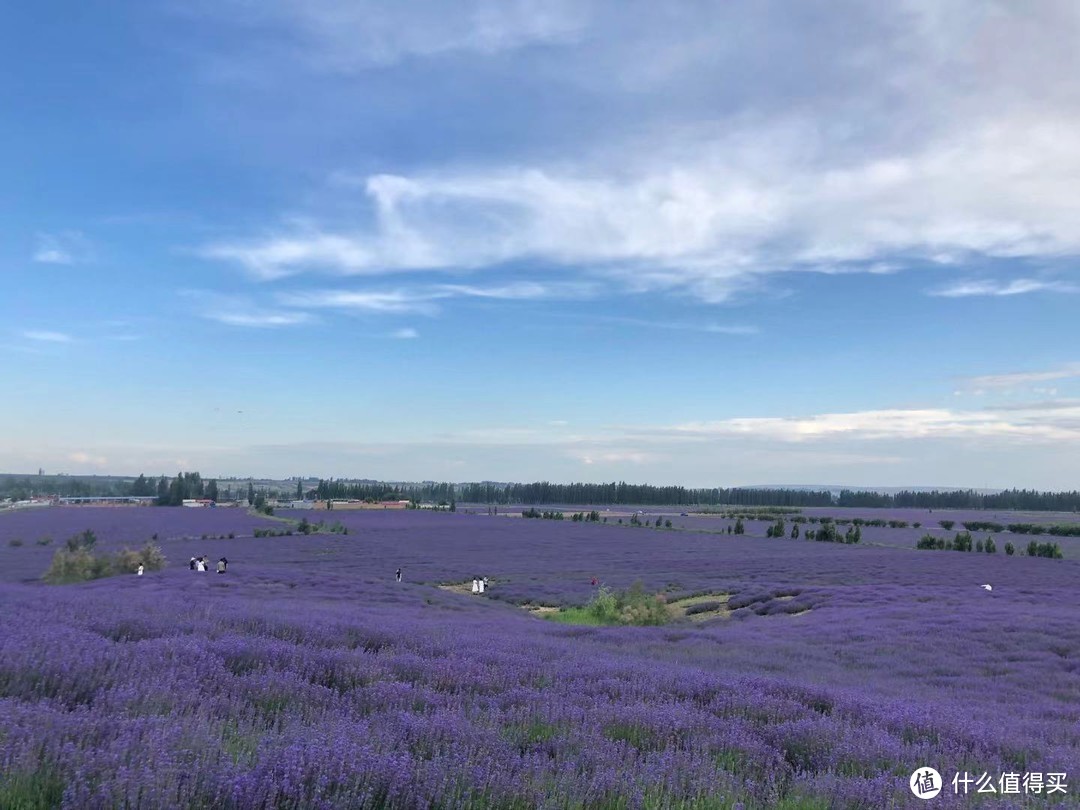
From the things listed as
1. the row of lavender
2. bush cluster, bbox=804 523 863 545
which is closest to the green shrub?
the row of lavender

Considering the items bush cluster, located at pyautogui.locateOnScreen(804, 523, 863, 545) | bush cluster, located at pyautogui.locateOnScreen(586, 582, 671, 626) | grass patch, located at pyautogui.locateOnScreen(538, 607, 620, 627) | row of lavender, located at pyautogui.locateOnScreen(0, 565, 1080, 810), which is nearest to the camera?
row of lavender, located at pyautogui.locateOnScreen(0, 565, 1080, 810)

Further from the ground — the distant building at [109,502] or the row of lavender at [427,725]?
the row of lavender at [427,725]

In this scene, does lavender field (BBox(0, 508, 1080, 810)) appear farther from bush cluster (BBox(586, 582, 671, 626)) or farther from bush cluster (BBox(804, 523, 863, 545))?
bush cluster (BBox(804, 523, 863, 545))

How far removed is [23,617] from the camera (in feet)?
24.6

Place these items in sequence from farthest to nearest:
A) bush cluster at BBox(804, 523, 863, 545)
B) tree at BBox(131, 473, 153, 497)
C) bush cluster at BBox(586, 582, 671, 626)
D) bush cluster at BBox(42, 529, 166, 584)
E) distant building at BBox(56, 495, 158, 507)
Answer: tree at BBox(131, 473, 153, 497), distant building at BBox(56, 495, 158, 507), bush cluster at BBox(804, 523, 863, 545), bush cluster at BBox(42, 529, 166, 584), bush cluster at BBox(586, 582, 671, 626)

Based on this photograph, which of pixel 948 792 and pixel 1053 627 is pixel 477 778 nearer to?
pixel 948 792

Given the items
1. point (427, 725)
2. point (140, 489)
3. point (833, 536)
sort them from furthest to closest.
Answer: point (140, 489)
point (833, 536)
point (427, 725)

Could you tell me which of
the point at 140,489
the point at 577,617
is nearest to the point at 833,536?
the point at 577,617

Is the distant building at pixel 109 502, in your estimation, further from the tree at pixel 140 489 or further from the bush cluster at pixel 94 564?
the bush cluster at pixel 94 564

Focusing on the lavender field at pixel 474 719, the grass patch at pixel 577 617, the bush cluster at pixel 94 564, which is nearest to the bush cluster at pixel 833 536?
the grass patch at pixel 577 617

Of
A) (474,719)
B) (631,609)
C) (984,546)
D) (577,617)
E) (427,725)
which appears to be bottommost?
(984,546)

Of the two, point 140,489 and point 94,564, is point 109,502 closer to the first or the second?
point 140,489

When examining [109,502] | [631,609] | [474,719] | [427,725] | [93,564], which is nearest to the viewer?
[427,725]

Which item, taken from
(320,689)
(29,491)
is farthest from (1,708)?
(29,491)
